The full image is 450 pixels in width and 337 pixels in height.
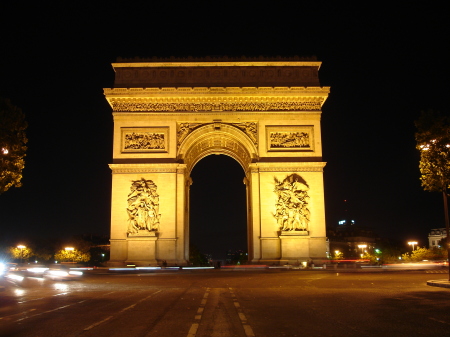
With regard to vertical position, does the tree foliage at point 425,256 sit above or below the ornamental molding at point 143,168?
below

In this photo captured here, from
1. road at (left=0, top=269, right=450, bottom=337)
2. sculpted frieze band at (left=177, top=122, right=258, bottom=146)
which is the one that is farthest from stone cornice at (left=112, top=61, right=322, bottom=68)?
road at (left=0, top=269, right=450, bottom=337)

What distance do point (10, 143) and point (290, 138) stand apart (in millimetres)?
19757

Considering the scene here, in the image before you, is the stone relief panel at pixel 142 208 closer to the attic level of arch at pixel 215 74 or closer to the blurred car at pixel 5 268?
the attic level of arch at pixel 215 74

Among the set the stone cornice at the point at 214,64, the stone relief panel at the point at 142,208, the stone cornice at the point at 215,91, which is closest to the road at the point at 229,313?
the stone relief panel at the point at 142,208

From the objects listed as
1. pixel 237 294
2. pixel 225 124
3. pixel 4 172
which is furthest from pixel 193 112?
pixel 237 294

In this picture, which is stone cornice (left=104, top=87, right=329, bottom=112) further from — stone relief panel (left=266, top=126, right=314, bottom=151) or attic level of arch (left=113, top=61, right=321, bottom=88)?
stone relief panel (left=266, top=126, right=314, bottom=151)

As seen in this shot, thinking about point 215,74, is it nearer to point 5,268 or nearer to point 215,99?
point 215,99

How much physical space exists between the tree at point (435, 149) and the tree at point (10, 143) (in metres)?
17.9

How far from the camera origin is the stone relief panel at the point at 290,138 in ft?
119

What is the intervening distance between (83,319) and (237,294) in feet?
21.7

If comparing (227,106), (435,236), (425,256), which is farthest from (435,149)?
(435,236)

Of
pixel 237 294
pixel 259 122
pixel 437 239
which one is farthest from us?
pixel 437 239

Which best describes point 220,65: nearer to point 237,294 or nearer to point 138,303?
point 237,294

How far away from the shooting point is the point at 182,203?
117 feet
